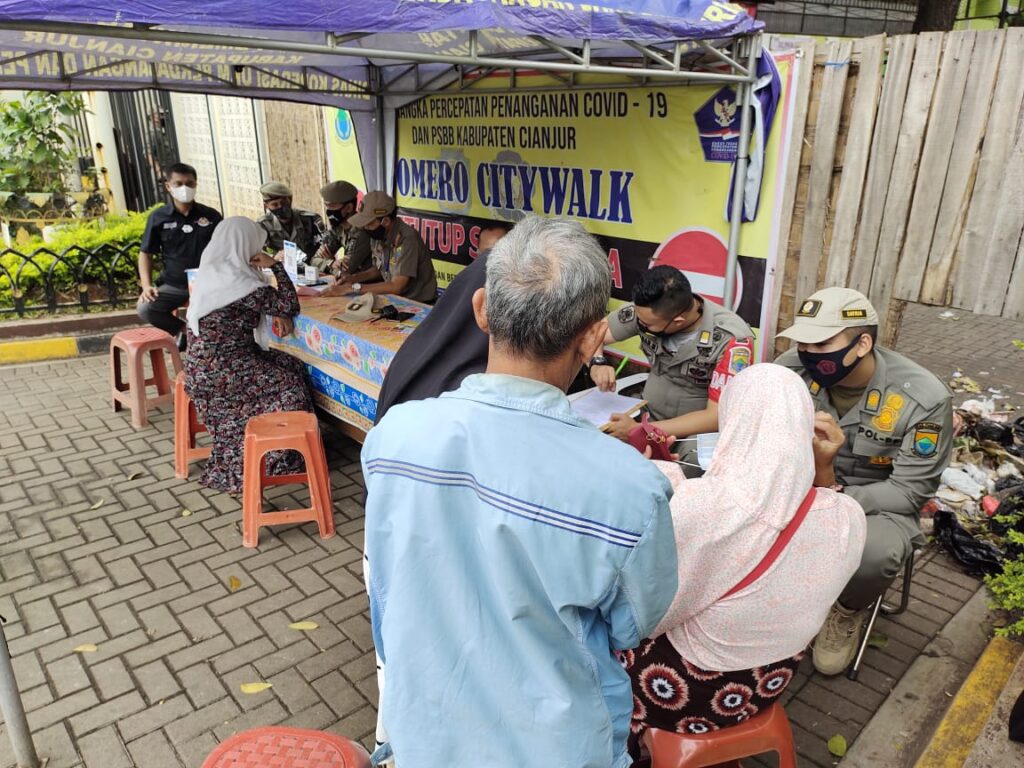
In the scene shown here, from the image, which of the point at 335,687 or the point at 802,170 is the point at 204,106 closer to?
the point at 802,170

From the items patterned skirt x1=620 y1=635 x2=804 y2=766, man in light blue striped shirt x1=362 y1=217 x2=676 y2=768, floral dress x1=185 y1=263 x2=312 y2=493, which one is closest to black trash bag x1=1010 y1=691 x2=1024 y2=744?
patterned skirt x1=620 y1=635 x2=804 y2=766

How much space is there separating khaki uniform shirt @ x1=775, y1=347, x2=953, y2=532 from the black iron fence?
281 inches

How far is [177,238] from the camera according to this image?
19.8 ft

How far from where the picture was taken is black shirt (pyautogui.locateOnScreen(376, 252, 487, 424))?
192 cm

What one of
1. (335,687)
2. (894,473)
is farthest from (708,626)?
(335,687)

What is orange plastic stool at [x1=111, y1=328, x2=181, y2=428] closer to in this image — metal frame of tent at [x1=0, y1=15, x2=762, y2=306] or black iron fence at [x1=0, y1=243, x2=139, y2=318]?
metal frame of tent at [x1=0, y1=15, x2=762, y2=306]

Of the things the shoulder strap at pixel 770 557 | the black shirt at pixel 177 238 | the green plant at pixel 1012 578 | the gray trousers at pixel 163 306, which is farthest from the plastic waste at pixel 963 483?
the gray trousers at pixel 163 306

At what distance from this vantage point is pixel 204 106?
1198 cm

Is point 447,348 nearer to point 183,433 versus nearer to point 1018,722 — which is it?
point 1018,722

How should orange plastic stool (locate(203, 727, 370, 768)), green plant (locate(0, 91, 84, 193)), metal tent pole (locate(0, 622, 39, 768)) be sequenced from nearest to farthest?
orange plastic stool (locate(203, 727, 370, 768))
metal tent pole (locate(0, 622, 39, 768))
green plant (locate(0, 91, 84, 193))

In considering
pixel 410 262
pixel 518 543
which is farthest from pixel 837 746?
pixel 410 262

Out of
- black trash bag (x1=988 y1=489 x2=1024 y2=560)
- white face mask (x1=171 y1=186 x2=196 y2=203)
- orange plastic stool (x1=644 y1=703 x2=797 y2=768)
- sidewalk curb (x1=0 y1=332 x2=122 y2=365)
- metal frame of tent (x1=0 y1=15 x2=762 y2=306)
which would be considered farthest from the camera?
sidewalk curb (x1=0 y1=332 x2=122 y2=365)

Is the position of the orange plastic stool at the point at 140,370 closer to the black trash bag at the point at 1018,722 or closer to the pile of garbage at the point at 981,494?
the pile of garbage at the point at 981,494

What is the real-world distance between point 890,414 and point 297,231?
5.89 meters
